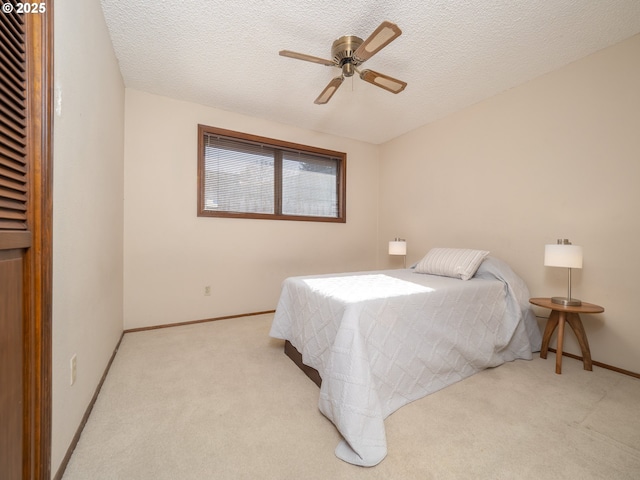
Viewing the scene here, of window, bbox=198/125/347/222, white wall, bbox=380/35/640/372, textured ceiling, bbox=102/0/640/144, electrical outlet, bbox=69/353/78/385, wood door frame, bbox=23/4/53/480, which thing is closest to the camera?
wood door frame, bbox=23/4/53/480

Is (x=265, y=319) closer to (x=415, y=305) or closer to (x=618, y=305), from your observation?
(x=415, y=305)

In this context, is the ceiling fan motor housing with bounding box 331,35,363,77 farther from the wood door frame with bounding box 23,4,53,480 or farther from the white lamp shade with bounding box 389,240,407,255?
the white lamp shade with bounding box 389,240,407,255

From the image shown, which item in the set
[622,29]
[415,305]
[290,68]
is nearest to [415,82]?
[290,68]

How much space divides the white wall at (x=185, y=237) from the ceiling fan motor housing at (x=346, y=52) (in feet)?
5.63

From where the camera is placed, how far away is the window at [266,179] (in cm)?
317

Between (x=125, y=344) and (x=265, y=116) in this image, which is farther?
(x=265, y=116)

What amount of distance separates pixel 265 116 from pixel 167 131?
1.14 m

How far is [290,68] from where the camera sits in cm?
236

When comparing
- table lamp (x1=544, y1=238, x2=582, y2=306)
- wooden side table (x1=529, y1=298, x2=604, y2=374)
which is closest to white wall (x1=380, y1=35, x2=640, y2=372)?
wooden side table (x1=529, y1=298, x2=604, y2=374)

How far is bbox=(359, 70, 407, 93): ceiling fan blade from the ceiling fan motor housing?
95mm

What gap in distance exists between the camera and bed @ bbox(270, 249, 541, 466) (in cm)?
130

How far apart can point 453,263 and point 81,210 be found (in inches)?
110

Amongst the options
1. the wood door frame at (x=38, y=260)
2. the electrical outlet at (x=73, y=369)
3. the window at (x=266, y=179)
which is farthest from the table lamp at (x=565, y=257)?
the electrical outlet at (x=73, y=369)

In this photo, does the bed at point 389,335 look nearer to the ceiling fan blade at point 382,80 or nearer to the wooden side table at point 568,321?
the wooden side table at point 568,321
